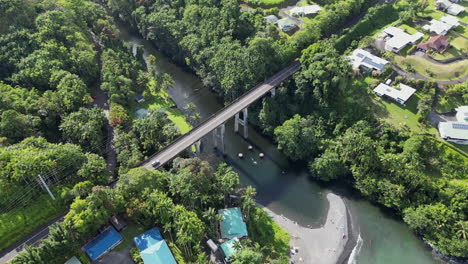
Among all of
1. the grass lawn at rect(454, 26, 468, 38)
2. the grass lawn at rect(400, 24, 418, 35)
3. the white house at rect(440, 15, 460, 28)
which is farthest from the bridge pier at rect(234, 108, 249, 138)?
the grass lawn at rect(454, 26, 468, 38)

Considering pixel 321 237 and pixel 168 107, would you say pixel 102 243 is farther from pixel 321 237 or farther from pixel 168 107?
pixel 168 107

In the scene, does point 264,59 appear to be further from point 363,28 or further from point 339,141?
point 363,28

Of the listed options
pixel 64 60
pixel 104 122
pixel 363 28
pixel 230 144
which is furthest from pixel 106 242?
pixel 363 28

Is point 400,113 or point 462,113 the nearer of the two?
point 462,113

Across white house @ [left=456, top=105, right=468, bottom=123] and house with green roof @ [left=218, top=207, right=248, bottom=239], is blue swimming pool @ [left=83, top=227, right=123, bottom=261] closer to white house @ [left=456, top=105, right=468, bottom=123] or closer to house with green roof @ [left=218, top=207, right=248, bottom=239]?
house with green roof @ [left=218, top=207, right=248, bottom=239]

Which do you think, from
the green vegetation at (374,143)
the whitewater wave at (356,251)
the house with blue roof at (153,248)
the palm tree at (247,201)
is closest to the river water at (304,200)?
the whitewater wave at (356,251)

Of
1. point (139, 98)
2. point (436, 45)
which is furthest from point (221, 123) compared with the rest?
point (436, 45)

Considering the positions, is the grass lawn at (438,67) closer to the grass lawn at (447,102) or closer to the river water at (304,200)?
the grass lawn at (447,102)
